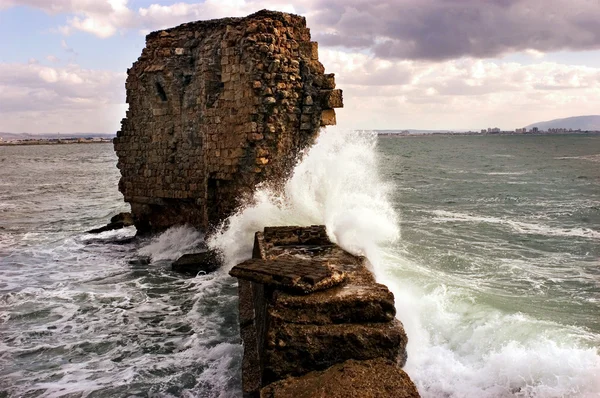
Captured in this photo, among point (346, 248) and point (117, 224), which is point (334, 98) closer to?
point (346, 248)

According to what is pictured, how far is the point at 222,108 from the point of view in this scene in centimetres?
1112

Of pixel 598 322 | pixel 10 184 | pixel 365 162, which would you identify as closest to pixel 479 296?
pixel 598 322

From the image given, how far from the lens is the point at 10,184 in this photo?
1444 inches

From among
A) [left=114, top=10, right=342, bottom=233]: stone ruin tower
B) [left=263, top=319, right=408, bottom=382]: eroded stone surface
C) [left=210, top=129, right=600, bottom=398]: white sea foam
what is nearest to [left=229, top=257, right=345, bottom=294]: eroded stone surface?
[left=263, top=319, right=408, bottom=382]: eroded stone surface

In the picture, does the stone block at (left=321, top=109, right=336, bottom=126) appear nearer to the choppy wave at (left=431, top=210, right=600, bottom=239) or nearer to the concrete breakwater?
the concrete breakwater

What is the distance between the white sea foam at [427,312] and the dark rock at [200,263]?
0.28m

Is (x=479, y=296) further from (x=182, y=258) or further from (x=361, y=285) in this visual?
(x=182, y=258)

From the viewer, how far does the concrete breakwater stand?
4.22 meters

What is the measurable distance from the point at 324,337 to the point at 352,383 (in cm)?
62

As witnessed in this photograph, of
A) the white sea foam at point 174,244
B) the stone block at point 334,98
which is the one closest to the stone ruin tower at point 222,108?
the stone block at point 334,98

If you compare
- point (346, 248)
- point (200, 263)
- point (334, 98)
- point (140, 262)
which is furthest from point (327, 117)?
point (140, 262)

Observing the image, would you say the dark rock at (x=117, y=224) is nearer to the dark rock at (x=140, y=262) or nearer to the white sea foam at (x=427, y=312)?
the dark rock at (x=140, y=262)

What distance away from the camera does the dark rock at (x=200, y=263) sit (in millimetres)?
11039

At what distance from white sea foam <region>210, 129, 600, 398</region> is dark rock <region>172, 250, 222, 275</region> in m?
0.28
